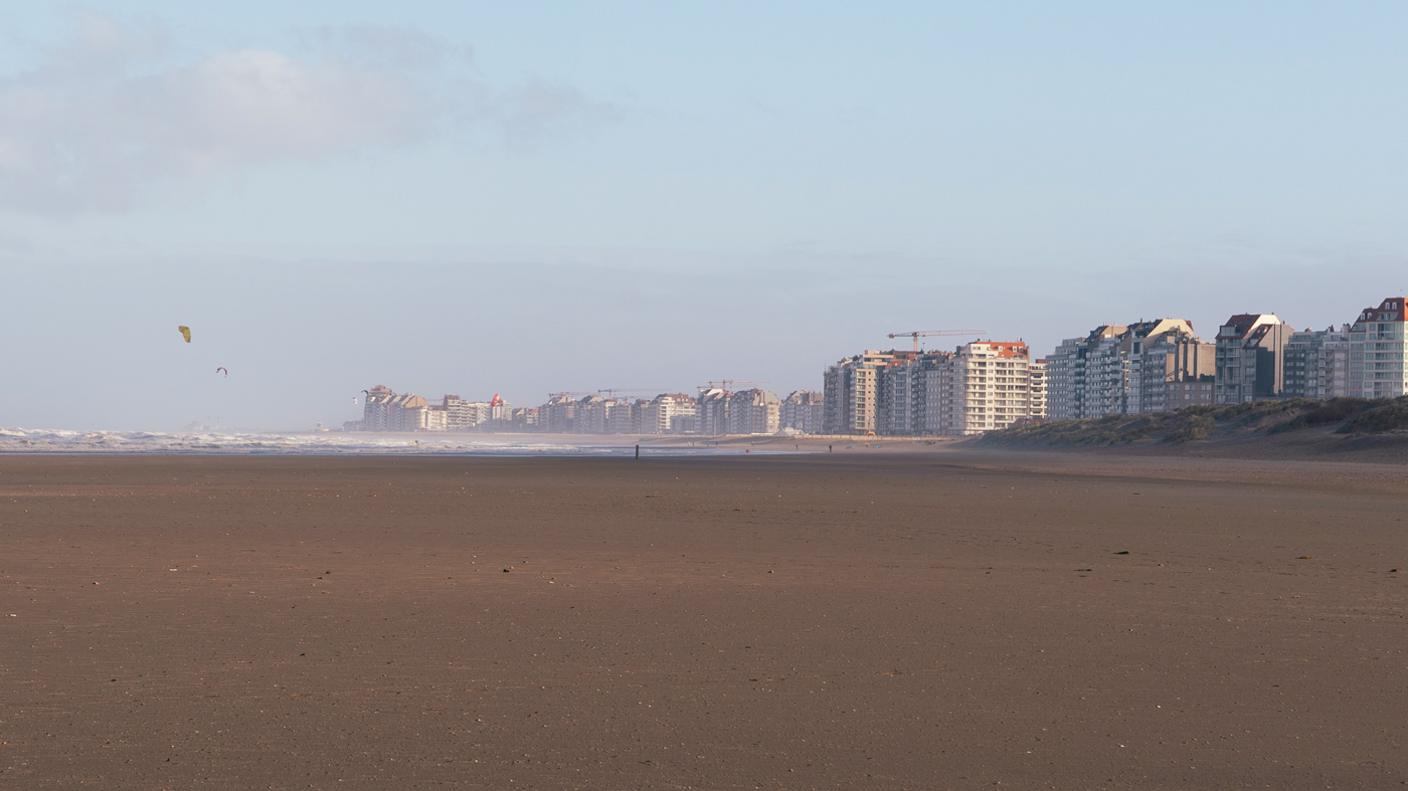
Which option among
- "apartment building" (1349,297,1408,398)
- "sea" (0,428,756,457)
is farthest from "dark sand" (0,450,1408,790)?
"apartment building" (1349,297,1408,398)

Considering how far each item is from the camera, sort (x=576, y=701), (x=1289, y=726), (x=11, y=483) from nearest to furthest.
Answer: (x=1289, y=726)
(x=576, y=701)
(x=11, y=483)

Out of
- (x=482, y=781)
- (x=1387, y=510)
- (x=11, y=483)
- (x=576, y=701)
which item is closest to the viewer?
(x=482, y=781)

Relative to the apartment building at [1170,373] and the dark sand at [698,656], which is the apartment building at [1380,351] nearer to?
the apartment building at [1170,373]

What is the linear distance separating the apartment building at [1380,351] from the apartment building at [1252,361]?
9.28 metres

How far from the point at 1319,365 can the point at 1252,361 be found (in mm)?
8386

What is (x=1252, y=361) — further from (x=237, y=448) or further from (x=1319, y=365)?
(x=237, y=448)

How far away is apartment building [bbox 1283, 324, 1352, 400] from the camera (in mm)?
178000

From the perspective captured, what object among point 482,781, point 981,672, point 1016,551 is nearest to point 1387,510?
point 1016,551

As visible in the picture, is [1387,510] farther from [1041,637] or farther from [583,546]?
[1041,637]

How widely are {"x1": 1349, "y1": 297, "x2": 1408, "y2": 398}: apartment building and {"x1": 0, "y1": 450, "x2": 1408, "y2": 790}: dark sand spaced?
17042cm

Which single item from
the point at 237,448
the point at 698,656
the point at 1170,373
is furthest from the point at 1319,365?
the point at 698,656

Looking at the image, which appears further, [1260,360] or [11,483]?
[1260,360]

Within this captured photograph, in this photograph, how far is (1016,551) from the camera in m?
15.3

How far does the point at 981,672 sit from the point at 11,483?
2854 centimetres
